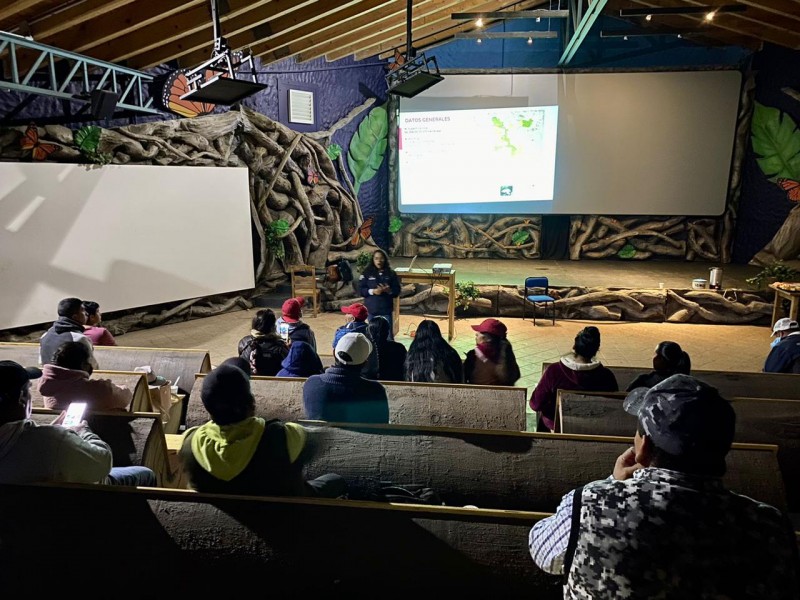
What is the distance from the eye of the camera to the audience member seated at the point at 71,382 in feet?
8.58

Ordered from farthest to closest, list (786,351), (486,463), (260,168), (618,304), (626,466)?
(260,168)
(618,304)
(786,351)
(486,463)
(626,466)

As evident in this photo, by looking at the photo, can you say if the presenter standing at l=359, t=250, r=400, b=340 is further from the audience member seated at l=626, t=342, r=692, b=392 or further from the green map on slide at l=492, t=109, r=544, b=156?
the green map on slide at l=492, t=109, r=544, b=156

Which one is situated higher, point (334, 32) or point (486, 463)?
point (334, 32)

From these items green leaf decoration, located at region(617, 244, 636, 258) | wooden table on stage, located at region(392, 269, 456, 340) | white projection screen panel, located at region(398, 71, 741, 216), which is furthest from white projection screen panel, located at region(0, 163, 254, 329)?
green leaf decoration, located at region(617, 244, 636, 258)

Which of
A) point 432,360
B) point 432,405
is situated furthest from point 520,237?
point 432,405

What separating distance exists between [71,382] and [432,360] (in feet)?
6.55

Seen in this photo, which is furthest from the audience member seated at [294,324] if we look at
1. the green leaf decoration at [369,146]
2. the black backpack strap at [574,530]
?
the green leaf decoration at [369,146]

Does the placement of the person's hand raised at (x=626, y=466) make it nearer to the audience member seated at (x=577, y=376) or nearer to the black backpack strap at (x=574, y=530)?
the black backpack strap at (x=574, y=530)

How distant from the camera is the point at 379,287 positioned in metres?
5.71

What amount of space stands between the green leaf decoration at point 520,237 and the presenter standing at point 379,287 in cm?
555

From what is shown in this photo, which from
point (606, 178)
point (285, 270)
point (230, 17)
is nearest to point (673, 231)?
point (606, 178)

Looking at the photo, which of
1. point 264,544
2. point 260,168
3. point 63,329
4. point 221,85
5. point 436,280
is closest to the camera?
point 264,544

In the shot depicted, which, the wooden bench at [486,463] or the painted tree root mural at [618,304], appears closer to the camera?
the wooden bench at [486,463]

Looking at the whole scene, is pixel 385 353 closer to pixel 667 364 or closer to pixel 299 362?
pixel 299 362
